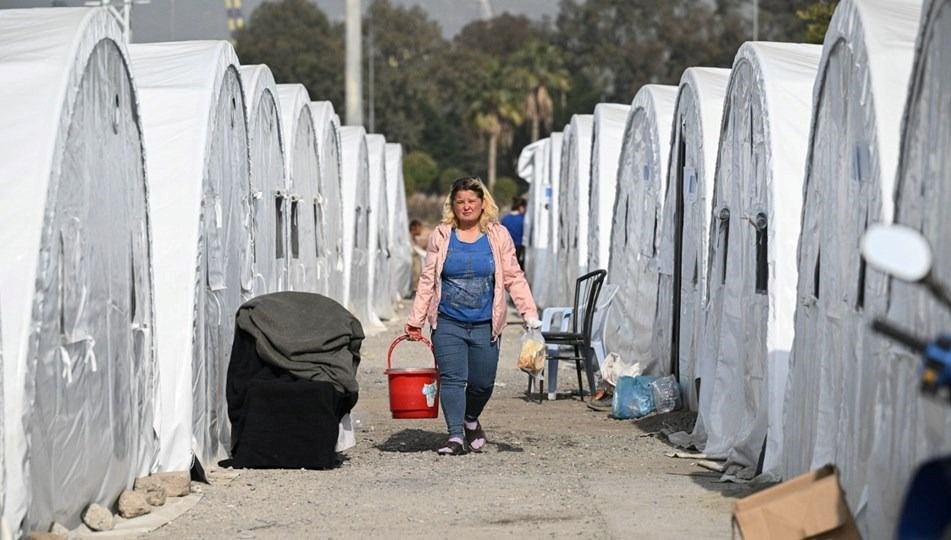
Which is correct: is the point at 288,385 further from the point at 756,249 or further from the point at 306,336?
the point at 756,249

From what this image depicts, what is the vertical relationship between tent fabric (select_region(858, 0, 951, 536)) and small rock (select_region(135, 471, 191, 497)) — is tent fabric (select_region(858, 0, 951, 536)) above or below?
above

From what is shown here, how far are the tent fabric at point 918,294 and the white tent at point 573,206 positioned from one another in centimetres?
1518

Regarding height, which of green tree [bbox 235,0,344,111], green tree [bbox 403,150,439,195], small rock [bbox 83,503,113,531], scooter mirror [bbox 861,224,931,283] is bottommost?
green tree [bbox 403,150,439,195]

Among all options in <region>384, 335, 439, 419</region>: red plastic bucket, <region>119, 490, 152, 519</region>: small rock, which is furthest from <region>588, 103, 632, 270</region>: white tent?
<region>119, 490, 152, 519</region>: small rock

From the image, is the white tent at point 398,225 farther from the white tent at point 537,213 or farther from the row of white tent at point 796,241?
the row of white tent at point 796,241

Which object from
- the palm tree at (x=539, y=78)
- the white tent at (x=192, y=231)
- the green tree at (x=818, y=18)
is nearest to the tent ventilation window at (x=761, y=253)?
the white tent at (x=192, y=231)

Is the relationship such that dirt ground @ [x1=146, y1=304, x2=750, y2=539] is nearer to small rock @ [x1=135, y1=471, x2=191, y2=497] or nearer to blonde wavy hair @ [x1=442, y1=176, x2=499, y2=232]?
small rock @ [x1=135, y1=471, x2=191, y2=497]

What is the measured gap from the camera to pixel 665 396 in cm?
1334

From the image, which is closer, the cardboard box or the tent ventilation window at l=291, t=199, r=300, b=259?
the cardboard box

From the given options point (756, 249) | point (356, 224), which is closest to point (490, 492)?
point (756, 249)

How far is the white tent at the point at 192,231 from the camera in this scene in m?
9.88

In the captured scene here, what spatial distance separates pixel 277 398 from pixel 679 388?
4612 mm

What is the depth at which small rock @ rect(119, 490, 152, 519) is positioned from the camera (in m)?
8.32

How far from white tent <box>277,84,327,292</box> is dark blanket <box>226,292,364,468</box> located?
16.8ft
